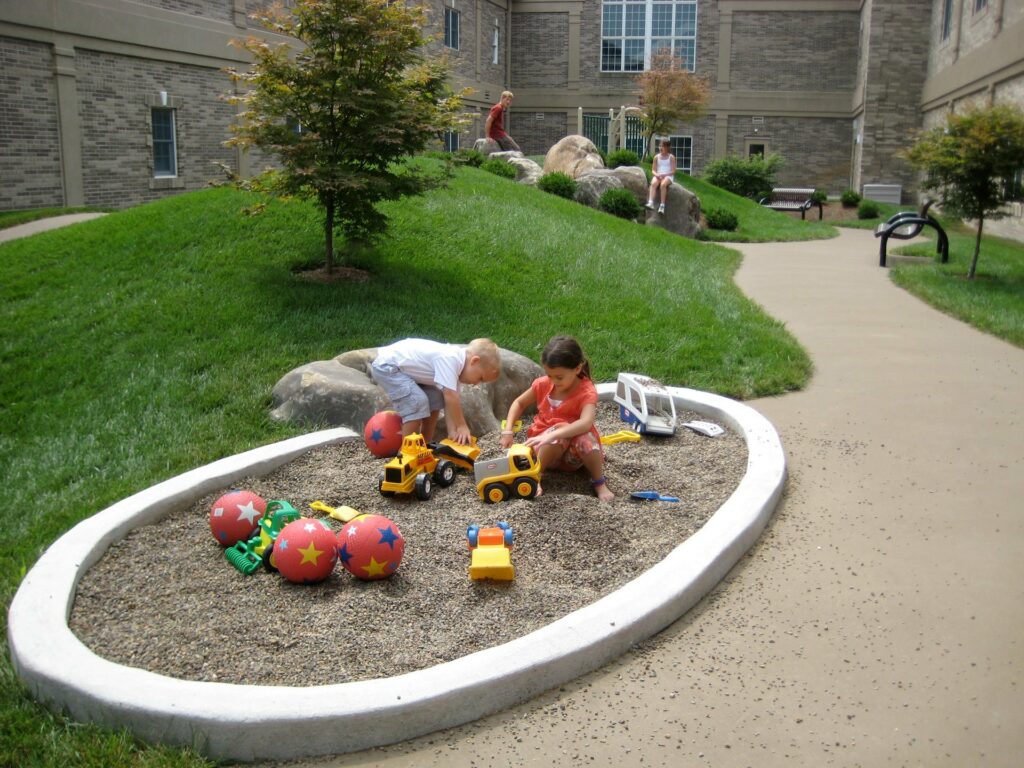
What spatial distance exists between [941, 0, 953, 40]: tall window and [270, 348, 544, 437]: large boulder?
30074 millimetres

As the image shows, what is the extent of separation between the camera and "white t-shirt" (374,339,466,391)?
5867mm

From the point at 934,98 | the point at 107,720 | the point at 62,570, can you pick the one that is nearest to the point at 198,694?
the point at 107,720

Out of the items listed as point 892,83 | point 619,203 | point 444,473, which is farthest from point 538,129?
point 444,473

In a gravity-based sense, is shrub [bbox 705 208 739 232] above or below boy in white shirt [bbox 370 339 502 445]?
above

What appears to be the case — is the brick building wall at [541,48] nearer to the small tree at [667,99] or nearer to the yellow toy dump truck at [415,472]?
the small tree at [667,99]

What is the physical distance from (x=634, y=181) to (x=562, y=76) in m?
23.1

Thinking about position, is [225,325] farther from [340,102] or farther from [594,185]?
[594,185]

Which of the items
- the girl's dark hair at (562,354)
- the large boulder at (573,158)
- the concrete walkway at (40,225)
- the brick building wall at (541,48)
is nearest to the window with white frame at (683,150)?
the brick building wall at (541,48)

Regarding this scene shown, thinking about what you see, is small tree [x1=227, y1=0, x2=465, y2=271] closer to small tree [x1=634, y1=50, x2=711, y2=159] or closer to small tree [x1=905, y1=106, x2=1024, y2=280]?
small tree [x1=905, y1=106, x2=1024, y2=280]

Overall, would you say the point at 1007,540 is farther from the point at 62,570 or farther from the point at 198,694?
the point at 62,570

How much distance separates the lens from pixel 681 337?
376 inches

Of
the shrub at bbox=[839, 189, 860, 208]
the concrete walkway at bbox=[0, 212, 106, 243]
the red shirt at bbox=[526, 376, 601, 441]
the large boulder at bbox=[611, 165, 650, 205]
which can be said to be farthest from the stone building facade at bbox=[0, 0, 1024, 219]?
the red shirt at bbox=[526, 376, 601, 441]

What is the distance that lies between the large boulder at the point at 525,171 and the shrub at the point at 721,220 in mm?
4520

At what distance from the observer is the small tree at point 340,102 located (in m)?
9.01
